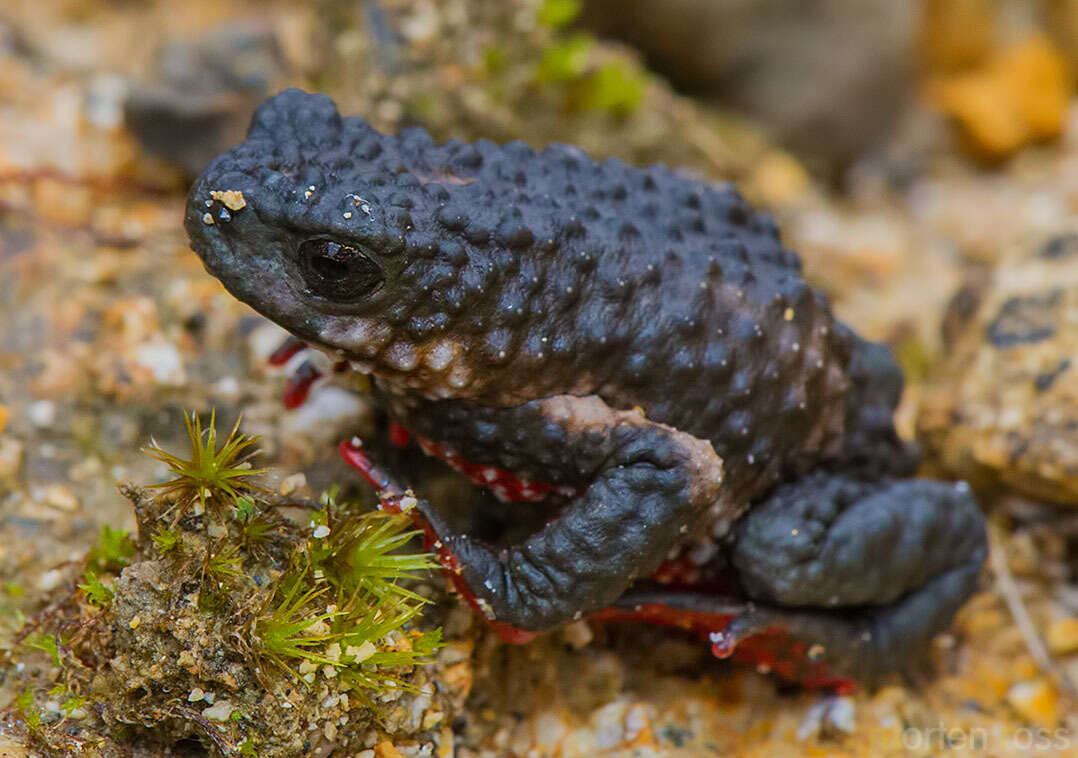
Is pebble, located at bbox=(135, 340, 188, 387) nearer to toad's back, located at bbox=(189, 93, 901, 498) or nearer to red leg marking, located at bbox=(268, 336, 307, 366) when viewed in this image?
red leg marking, located at bbox=(268, 336, 307, 366)

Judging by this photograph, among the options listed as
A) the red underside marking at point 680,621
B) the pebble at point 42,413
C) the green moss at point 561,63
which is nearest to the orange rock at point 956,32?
the green moss at point 561,63

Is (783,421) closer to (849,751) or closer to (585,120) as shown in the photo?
(849,751)

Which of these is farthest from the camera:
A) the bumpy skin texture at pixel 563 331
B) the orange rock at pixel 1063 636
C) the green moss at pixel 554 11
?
the green moss at pixel 554 11

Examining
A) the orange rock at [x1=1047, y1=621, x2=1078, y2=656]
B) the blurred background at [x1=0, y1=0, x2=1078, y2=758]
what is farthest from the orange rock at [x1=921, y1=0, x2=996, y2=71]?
the orange rock at [x1=1047, y1=621, x2=1078, y2=656]

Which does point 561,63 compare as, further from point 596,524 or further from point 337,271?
point 596,524

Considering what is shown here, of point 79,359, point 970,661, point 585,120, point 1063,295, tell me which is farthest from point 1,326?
point 1063,295

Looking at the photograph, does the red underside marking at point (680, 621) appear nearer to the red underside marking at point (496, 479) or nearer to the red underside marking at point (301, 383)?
the red underside marking at point (496, 479)
